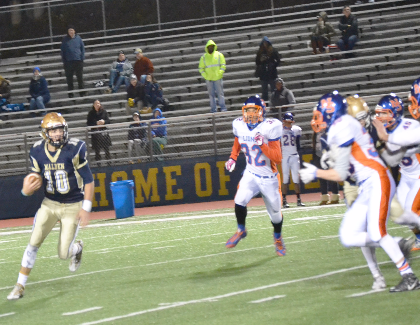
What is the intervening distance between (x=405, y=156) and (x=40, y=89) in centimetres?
1479

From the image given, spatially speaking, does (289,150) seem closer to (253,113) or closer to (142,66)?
(253,113)

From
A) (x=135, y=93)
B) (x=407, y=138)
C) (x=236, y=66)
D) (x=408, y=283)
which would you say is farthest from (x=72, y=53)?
(x=408, y=283)

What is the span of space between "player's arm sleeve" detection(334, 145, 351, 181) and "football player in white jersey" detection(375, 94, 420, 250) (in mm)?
1084

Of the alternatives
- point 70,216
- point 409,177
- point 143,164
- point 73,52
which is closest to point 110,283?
point 70,216

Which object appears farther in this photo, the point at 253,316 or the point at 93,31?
the point at 93,31

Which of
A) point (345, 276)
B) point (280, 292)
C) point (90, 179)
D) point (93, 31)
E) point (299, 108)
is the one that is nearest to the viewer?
point (280, 292)

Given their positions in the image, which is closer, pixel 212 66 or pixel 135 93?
pixel 212 66

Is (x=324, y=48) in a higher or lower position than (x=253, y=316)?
higher

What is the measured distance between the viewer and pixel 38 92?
21250mm

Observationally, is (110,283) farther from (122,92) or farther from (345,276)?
(122,92)

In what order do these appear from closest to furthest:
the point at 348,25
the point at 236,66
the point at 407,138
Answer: the point at 407,138
the point at 348,25
the point at 236,66

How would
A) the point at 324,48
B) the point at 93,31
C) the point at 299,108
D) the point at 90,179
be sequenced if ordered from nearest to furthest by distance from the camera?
the point at 90,179, the point at 299,108, the point at 324,48, the point at 93,31

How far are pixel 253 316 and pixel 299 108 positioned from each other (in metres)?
11.6

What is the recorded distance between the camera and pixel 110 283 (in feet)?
26.7
